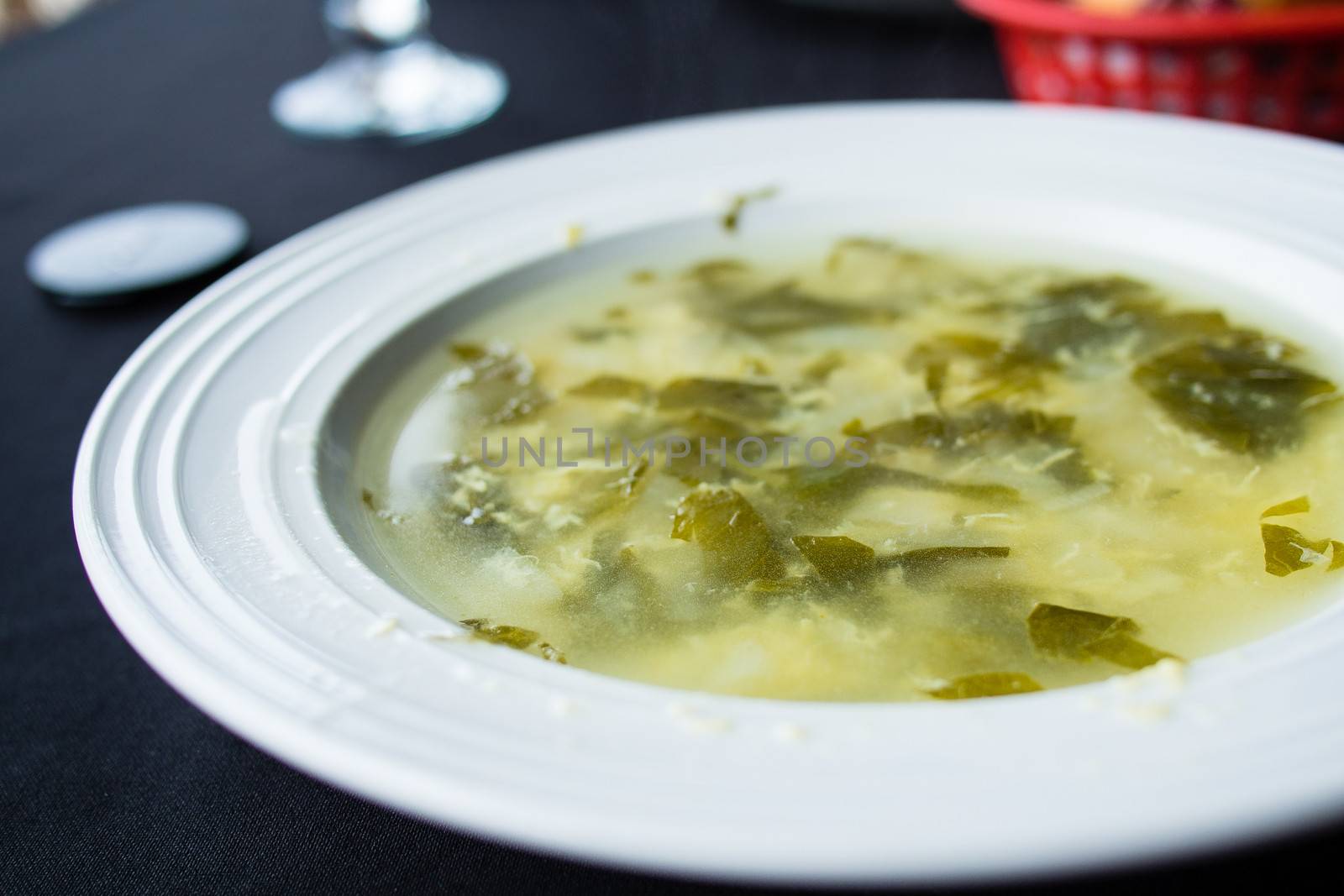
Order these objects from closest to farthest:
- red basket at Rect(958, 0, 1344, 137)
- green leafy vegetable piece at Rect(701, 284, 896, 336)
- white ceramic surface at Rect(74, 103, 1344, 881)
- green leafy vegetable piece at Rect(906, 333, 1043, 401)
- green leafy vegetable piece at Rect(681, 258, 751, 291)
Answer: white ceramic surface at Rect(74, 103, 1344, 881), green leafy vegetable piece at Rect(906, 333, 1043, 401), green leafy vegetable piece at Rect(701, 284, 896, 336), green leafy vegetable piece at Rect(681, 258, 751, 291), red basket at Rect(958, 0, 1344, 137)

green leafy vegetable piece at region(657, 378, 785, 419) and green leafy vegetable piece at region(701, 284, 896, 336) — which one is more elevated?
green leafy vegetable piece at region(701, 284, 896, 336)

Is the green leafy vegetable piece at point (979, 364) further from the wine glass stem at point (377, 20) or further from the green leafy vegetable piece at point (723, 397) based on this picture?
the wine glass stem at point (377, 20)

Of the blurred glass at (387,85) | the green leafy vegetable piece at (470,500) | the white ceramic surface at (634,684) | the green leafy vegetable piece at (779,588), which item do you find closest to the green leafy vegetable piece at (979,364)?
the white ceramic surface at (634,684)

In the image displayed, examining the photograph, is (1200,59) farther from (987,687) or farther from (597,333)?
(987,687)

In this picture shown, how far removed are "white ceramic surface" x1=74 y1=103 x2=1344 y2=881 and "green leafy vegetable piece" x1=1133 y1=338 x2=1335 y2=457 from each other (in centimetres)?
9

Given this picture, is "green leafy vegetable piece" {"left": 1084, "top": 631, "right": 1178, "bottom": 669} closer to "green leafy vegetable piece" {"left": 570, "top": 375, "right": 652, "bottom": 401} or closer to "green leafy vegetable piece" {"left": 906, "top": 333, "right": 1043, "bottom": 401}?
"green leafy vegetable piece" {"left": 906, "top": 333, "right": 1043, "bottom": 401}

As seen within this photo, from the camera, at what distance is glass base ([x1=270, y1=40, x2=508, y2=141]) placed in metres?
2.03

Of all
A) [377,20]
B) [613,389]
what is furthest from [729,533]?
[377,20]

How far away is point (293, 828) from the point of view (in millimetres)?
792

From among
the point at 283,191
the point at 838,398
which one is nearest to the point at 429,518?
the point at 838,398

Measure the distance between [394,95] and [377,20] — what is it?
0.16 meters

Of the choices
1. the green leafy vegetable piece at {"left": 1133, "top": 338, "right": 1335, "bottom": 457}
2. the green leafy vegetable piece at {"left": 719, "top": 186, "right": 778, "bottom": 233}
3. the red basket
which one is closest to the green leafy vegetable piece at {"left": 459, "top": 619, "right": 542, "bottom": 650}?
the green leafy vegetable piece at {"left": 1133, "top": 338, "right": 1335, "bottom": 457}

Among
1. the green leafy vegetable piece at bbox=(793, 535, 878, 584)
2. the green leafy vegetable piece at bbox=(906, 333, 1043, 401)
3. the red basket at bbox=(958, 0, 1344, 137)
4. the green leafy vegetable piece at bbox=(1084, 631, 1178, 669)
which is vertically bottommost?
the green leafy vegetable piece at bbox=(793, 535, 878, 584)

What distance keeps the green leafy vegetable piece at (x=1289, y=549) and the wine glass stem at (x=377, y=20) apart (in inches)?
72.5
